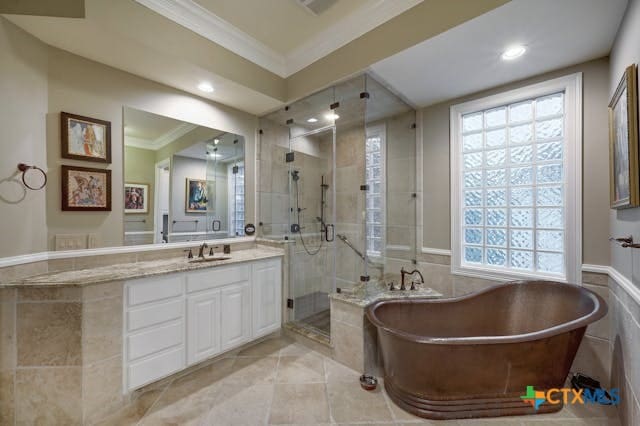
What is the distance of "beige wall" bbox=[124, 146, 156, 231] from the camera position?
222 cm

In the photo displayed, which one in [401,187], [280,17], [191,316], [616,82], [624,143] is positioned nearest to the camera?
[624,143]

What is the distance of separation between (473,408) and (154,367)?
7.34 feet

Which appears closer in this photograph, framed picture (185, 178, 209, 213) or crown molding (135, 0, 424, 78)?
crown molding (135, 0, 424, 78)

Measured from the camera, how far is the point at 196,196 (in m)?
2.69

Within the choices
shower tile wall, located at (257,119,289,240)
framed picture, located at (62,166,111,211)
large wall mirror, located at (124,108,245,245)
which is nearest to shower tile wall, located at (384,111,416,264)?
shower tile wall, located at (257,119,289,240)

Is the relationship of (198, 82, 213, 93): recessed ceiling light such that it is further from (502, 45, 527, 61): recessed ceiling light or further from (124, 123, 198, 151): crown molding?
(502, 45, 527, 61): recessed ceiling light

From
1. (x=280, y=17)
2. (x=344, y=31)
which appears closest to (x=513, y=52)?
(x=344, y=31)

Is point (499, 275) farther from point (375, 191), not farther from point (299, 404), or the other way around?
point (299, 404)

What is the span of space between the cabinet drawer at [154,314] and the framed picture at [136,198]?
927 mm

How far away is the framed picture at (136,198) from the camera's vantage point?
221 centimetres

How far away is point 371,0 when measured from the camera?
6.54 feet

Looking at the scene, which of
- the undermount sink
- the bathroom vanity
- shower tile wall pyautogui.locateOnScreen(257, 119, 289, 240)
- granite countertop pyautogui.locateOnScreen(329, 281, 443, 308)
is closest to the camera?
the bathroom vanity

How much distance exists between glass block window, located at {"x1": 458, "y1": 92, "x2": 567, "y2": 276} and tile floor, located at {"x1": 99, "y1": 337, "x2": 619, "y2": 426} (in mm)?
1202

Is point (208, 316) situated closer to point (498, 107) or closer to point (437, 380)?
point (437, 380)
